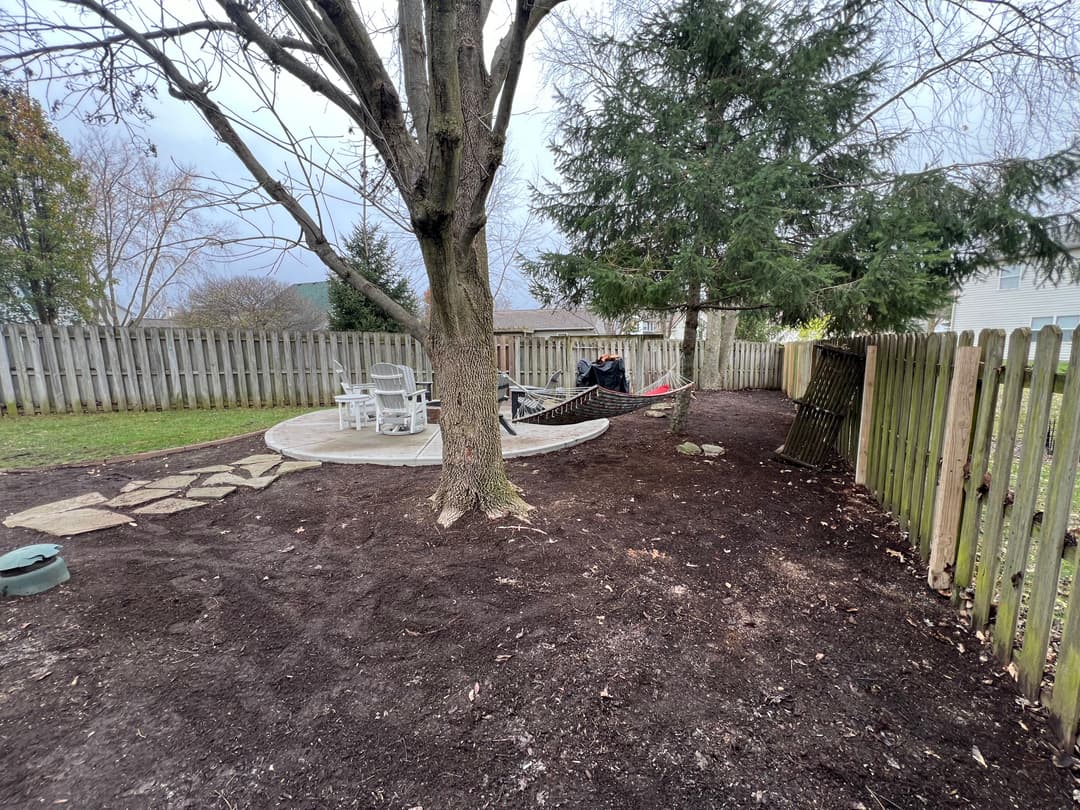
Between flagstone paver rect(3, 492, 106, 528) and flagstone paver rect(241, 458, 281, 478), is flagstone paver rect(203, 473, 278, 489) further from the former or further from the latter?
flagstone paver rect(3, 492, 106, 528)

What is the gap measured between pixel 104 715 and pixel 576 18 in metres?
6.96

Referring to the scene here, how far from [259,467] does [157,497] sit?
872mm

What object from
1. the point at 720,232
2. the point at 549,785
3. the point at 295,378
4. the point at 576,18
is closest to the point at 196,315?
the point at 295,378

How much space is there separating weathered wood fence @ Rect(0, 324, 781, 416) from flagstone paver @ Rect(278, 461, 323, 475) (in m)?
3.53

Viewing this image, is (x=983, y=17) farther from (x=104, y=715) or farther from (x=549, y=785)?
(x=104, y=715)

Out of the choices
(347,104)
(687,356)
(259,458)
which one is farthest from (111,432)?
(687,356)

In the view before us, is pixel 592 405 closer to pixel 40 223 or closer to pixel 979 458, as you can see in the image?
pixel 979 458

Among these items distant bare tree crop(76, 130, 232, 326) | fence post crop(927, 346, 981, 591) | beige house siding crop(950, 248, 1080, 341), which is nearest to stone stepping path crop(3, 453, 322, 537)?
fence post crop(927, 346, 981, 591)

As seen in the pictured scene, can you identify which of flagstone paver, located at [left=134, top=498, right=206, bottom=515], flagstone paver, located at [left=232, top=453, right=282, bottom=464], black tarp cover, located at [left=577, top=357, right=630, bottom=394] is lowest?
flagstone paver, located at [left=134, top=498, right=206, bottom=515]

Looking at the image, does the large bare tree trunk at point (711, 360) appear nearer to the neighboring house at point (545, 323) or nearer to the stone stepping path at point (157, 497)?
the stone stepping path at point (157, 497)

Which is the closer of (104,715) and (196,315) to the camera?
(104,715)

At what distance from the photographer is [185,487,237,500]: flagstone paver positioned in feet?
12.6

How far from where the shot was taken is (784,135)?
4.96 meters

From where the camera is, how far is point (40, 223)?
956cm
